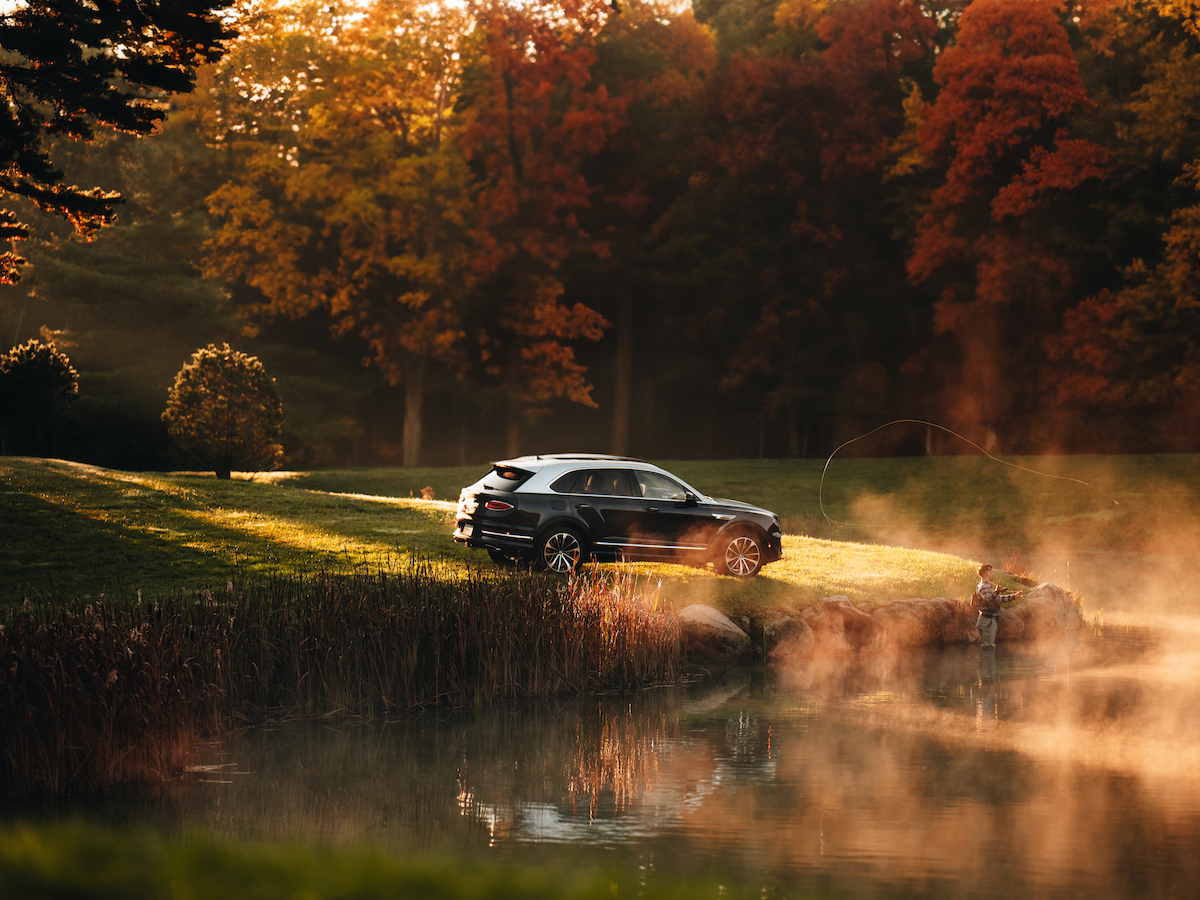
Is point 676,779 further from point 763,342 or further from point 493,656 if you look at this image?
point 763,342

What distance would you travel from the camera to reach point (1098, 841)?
955cm

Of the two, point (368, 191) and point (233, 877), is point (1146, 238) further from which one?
point (233, 877)

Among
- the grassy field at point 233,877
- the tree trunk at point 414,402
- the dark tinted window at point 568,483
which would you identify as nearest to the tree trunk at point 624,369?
the tree trunk at point 414,402

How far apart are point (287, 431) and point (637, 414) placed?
611 inches

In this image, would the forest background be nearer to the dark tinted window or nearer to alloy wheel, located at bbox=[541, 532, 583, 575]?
the dark tinted window

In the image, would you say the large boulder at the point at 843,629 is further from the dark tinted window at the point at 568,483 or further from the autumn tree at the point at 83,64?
the autumn tree at the point at 83,64

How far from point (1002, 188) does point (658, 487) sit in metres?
25.2

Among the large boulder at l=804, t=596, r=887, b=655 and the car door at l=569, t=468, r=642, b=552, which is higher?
the car door at l=569, t=468, r=642, b=552

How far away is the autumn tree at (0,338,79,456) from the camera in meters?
29.6

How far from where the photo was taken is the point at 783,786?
440 inches

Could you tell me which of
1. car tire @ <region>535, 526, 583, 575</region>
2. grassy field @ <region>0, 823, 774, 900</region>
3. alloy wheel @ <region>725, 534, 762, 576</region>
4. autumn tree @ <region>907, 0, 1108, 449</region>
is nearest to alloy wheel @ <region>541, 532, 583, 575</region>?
car tire @ <region>535, 526, 583, 575</region>

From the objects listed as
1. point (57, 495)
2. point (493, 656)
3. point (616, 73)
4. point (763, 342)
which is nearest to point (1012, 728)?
point (493, 656)

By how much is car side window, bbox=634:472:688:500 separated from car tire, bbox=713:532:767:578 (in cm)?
104

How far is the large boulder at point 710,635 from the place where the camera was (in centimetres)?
1717
